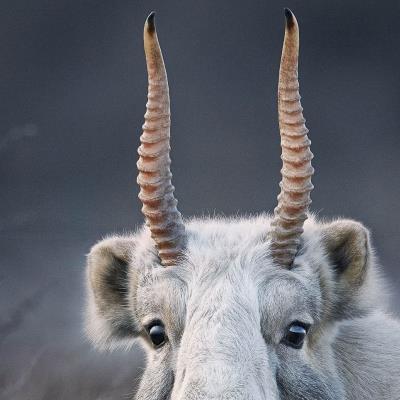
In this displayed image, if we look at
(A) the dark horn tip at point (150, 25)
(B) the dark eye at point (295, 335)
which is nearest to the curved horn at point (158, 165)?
(A) the dark horn tip at point (150, 25)

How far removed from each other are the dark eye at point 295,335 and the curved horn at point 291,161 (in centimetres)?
68

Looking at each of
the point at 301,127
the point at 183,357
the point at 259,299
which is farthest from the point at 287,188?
the point at 183,357

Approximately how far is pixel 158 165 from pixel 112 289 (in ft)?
5.96

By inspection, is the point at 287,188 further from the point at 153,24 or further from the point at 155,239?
the point at 153,24

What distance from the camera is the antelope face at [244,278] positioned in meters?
6.79

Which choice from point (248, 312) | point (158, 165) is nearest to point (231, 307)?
point (248, 312)

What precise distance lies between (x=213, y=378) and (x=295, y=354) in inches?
56.2

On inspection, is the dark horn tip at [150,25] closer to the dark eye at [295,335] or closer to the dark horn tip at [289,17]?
the dark horn tip at [289,17]

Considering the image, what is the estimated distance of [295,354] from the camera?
731 cm

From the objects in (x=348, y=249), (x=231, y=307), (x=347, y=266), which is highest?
(x=348, y=249)

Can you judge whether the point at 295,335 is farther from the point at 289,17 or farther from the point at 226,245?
the point at 289,17

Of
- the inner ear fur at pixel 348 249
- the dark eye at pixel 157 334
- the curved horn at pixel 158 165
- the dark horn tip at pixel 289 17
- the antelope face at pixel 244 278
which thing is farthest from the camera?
the inner ear fur at pixel 348 249

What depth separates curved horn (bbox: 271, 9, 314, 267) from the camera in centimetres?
730

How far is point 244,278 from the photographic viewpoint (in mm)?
7301
